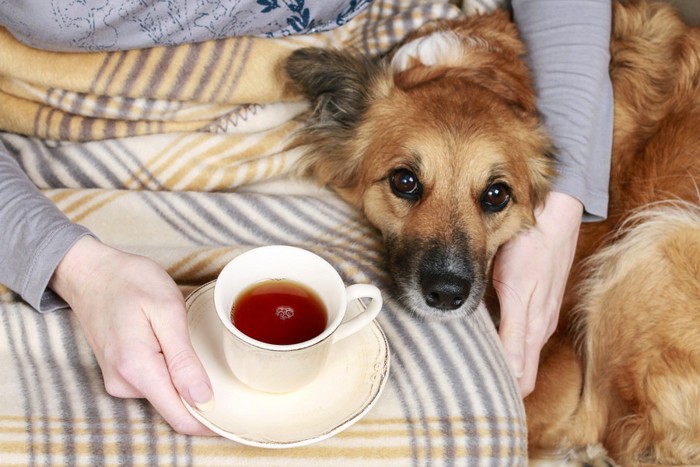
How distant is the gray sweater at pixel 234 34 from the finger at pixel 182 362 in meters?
0.23

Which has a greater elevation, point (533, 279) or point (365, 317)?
point (365, 317)

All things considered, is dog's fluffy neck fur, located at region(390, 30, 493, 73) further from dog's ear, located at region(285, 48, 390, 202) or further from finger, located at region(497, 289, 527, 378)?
finger, located at region(497, 289, 527, 378)

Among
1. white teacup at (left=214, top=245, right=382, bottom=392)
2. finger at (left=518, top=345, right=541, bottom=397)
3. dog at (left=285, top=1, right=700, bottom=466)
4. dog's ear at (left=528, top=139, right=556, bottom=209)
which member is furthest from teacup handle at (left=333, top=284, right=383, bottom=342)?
dog's ear at (left=528, top=139, right=556, bottom=209)

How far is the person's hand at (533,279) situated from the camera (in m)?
1.30

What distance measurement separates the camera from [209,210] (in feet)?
4.26

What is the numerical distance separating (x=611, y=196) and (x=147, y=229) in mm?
1041

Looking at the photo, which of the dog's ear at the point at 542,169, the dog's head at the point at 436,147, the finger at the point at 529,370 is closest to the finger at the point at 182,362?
the dog's head at the point at 436,147

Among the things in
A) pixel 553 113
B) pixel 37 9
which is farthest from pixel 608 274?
pixel 37 9

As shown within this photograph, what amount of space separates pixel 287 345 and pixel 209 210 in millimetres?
537

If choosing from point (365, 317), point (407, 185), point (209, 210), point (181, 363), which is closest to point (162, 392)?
point (181, 363)

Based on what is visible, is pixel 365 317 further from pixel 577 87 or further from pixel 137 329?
pixel 577 87

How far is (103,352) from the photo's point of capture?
0.96 meters

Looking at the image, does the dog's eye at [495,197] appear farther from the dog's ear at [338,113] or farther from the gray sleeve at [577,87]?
the dog's ear at [338,113]

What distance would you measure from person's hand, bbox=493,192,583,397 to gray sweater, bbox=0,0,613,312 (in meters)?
0.06
